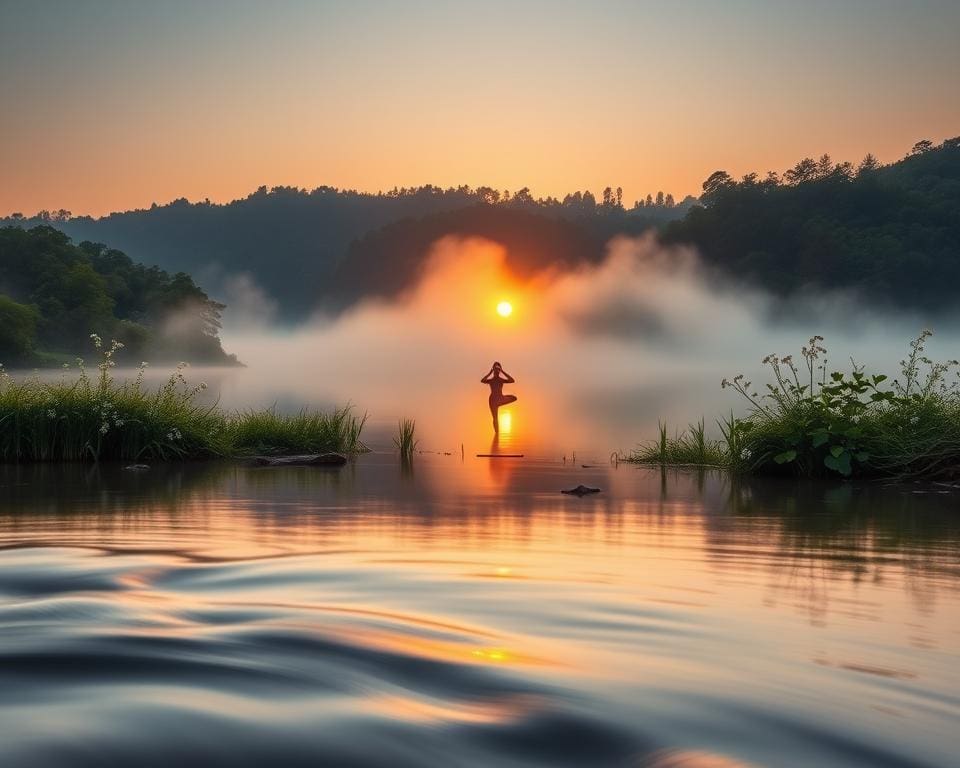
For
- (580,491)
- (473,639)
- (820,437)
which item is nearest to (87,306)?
(820,437)

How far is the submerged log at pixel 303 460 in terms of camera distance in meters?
13.8

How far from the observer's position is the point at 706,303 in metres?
152

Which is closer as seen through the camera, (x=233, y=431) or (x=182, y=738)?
(x=182, y=738)

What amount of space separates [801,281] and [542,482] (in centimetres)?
12316

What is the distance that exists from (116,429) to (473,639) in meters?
10.6

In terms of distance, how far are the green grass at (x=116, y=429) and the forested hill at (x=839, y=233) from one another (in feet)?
388

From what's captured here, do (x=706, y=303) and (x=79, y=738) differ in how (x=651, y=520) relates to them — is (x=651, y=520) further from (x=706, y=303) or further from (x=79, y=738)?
(x=706, y=303)

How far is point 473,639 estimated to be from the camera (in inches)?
173

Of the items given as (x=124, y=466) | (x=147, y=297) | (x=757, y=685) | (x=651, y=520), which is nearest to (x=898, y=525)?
(x=651, y=520)

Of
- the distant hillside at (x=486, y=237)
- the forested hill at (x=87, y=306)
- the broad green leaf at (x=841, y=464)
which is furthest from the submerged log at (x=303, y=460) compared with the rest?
the distant hillside at (x=486, y=237)

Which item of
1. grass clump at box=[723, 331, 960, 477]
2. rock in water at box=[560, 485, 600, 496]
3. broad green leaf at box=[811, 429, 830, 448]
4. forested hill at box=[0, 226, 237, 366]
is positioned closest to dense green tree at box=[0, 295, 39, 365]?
forested hill at box=[0, 226, 237, 366]

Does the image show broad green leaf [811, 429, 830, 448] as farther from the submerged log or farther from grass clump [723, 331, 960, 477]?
the submerged log

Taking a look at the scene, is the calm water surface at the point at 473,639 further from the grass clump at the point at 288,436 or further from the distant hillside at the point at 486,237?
the distant hillside at the point at 486,237

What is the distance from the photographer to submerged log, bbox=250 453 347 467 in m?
13.8
